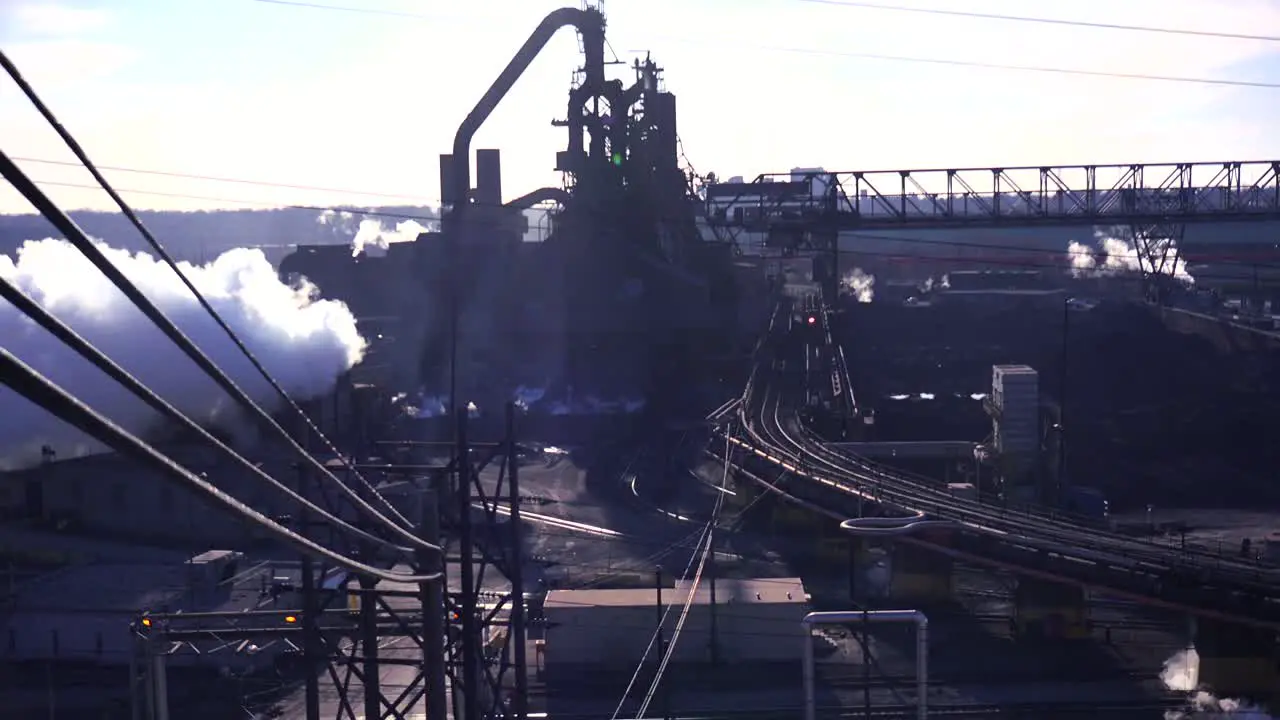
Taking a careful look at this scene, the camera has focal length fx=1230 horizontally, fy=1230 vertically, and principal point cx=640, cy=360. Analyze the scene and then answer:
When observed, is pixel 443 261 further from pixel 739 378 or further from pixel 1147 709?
pixel 1147 709

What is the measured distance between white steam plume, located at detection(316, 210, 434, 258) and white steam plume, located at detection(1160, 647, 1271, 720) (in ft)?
67.7

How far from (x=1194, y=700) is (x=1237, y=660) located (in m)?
0.39

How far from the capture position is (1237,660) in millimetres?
7789

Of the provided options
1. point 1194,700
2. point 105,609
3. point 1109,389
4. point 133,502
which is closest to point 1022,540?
point 1194,700

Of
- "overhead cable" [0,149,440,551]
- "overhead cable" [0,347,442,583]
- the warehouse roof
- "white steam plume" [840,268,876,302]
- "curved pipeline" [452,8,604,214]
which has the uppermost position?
"curved pipeline" [452,8,604,214]

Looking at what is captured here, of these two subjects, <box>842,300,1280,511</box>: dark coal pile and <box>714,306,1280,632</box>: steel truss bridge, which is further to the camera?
<box>842,300,1280,511</box>: dark coal pile

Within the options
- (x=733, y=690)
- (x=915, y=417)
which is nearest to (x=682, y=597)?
(x=733, y=690)

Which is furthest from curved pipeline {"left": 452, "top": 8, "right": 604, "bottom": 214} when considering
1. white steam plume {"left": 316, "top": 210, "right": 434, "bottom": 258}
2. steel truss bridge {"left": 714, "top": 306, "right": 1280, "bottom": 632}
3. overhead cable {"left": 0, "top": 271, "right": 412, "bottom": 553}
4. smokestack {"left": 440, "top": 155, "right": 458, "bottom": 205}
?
overhead cable {"left": 0, "top": 271, "right": 412, "bottom": 553}

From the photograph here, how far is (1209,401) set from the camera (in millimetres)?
19688

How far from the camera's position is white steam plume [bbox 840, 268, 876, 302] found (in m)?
37.2

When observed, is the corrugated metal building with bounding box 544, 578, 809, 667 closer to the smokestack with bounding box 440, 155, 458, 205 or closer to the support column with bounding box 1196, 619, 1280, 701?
the support column with bounding box 1196, 619, 1280, 701

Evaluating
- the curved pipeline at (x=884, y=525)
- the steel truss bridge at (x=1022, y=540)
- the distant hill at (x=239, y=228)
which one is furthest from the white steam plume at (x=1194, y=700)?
the distant hill at (x=239, y=228)

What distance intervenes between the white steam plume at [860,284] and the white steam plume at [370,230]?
13245mm

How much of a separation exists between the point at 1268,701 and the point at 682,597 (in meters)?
3.92
